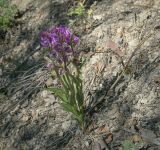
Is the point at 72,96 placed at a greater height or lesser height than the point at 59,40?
lesser

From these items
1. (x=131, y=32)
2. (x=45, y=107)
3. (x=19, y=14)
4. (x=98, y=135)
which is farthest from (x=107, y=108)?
(x=19, y=14)

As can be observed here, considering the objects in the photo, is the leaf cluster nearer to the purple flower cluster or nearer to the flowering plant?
the flowering plant

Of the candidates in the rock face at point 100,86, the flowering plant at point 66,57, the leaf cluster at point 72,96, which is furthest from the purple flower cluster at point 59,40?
the rock face at point 100,86

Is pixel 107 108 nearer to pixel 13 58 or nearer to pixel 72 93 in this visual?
pixel 72 93

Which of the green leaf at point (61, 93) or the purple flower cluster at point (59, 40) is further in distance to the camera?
the green leaf at point (61, 93)

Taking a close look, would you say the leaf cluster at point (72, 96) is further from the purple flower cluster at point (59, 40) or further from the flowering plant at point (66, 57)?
the purple flower cluster at point (59, 40)

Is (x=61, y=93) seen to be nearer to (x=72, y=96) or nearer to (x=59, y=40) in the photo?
(x=72, y=96)

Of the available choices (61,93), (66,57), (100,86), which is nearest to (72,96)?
(61,93)

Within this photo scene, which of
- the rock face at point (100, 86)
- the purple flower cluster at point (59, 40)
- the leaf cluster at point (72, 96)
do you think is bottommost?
the rock face at point (100, 86)
